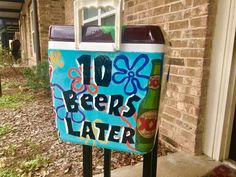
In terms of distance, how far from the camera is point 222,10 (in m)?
1.67

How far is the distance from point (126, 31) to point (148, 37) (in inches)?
3.7

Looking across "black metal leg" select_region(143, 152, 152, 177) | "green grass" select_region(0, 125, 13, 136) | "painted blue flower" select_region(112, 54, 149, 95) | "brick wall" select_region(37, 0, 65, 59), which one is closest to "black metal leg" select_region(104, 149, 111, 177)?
"black metal leg" select_region(143, 152, 152, 177)

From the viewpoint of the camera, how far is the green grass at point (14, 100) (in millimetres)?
4039

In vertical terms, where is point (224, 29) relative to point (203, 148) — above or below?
above

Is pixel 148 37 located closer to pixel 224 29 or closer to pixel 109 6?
pixel 109 6

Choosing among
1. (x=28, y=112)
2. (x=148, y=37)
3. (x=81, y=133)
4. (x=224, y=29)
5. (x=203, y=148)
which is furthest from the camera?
(x=28, y=112)

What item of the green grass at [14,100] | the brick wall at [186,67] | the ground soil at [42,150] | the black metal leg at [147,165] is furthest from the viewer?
the green grass at [14,100]

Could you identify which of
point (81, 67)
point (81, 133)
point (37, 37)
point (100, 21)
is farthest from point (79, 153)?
point (37, 37)

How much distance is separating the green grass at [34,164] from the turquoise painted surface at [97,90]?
1120 mm

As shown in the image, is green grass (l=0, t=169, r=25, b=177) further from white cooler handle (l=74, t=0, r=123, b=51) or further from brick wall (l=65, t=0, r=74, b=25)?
brick wall (l=65, t=0, r=74, b=25)

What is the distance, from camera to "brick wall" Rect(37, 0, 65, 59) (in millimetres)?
6051

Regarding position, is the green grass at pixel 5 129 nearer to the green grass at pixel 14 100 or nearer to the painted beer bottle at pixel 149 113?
the green grass at pixel 14 100

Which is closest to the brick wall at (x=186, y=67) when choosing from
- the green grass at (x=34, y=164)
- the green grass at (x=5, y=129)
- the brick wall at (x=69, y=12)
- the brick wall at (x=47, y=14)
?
the green grass at (x=34, y=164)

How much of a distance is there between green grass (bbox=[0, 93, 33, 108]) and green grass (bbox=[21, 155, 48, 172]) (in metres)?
2.17
